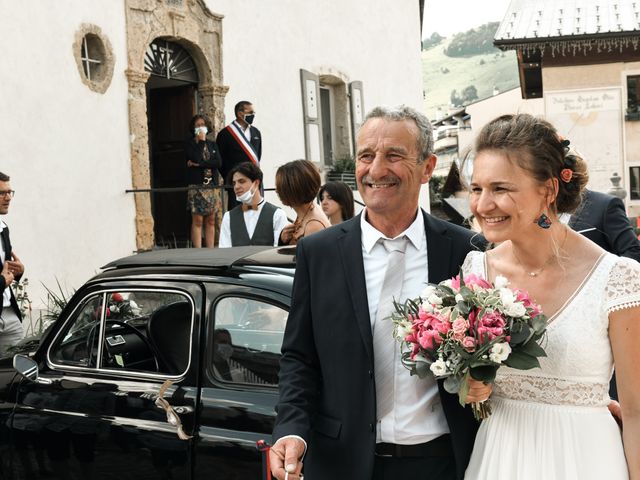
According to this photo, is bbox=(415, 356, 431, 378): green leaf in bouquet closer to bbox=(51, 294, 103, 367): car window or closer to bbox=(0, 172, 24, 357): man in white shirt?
bbox=(51, 294, 103, 367): car window

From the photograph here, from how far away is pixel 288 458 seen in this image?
245cm

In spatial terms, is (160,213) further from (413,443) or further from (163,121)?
(413,443)

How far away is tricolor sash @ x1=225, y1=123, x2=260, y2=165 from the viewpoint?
11.5 metres

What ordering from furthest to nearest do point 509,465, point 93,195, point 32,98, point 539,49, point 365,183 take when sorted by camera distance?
point 539,49
point 93,195
point 32,98
point 365,183
point 509,465

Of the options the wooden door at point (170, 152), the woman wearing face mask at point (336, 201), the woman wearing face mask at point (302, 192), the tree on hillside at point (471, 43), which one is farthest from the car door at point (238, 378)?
the tree on hillside at point (471, 43)

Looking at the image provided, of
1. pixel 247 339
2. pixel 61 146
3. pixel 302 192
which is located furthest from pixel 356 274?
pixel 61 146

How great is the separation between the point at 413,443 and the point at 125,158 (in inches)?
362

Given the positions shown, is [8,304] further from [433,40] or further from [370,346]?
[433,40]

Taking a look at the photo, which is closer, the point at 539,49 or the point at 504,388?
the point at 504,388

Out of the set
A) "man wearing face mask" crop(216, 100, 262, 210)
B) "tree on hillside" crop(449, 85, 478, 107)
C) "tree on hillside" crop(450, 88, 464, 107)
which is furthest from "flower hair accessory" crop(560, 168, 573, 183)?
"tree on hillside" crop(449, 85, 478, 107)

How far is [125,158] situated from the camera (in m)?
11.0

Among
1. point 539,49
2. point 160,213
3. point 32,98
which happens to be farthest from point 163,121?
point 539,49

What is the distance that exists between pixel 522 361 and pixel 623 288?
1.20 ft

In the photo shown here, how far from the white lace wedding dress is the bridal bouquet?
0.13 metres
